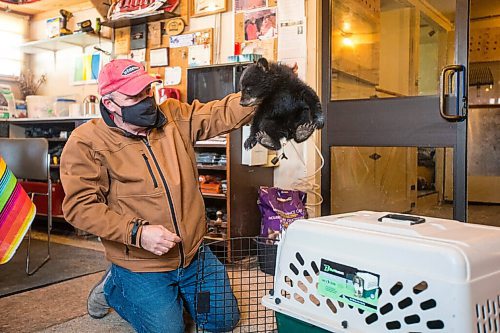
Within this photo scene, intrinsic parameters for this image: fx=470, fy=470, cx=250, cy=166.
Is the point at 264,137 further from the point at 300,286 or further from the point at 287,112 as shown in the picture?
the point at 300,286

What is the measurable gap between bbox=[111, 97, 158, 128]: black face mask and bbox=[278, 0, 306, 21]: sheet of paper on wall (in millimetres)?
1676

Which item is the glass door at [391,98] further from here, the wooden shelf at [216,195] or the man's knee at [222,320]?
the man's knee at [222,320]

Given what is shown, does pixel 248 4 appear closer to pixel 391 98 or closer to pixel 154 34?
pixel 154 34

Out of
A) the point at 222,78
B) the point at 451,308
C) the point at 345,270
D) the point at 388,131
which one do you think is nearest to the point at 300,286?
the point at 345,270

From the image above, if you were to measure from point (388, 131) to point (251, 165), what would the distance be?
33.4 inches

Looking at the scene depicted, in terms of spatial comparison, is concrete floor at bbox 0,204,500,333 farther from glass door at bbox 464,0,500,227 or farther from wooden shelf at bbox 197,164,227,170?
glass door at bbox 464,0,500,227

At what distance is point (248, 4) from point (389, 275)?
260cm

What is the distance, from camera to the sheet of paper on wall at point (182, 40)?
11.7 feet

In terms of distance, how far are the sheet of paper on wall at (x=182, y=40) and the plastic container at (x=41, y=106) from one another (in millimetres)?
1469

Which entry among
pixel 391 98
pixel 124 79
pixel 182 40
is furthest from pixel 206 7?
pixel 124 79

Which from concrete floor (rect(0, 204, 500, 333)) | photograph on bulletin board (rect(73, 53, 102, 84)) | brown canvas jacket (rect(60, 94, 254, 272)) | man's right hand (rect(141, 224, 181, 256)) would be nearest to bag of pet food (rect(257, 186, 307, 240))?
concrete floor (rect(0, 204, 500, 333))

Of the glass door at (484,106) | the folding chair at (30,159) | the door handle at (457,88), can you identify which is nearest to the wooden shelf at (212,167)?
the folding chair at (30,159)

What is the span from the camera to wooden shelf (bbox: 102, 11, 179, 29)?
358cm

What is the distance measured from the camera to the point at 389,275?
1.08m
